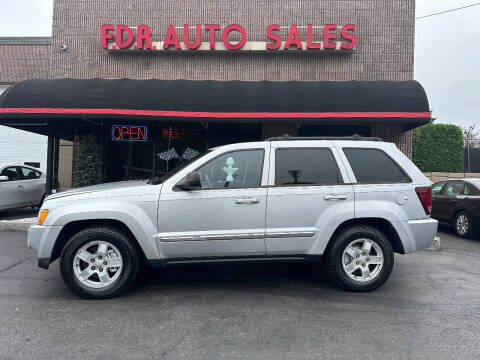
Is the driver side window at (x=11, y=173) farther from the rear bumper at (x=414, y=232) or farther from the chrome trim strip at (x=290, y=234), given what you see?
the rear bumper at (x=414, y=232)

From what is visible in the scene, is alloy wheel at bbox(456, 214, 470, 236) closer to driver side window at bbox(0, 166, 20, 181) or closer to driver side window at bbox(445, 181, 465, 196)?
driver side window at bbox(445, 181, 465, 196)

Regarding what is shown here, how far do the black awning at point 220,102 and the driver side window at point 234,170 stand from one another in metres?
4.34

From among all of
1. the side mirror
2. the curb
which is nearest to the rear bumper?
the side mirror

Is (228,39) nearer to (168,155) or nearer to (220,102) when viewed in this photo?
(220,102)

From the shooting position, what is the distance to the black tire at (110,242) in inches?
158

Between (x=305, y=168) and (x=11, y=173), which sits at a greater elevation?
(x=305, y=168)

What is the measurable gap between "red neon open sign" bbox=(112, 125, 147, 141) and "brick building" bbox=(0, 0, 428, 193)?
0.27 meters

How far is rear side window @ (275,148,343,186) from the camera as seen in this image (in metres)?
4.31

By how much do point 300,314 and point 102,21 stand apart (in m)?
10.9

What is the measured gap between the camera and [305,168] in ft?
14.3

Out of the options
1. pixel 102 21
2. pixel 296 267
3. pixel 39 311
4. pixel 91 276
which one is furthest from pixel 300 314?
pixel 102 21

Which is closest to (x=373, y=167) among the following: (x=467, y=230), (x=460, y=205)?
(x=467, y=230)

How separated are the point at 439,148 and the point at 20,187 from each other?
54.1ft

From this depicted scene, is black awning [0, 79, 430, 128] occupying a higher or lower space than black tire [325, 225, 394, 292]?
higher
